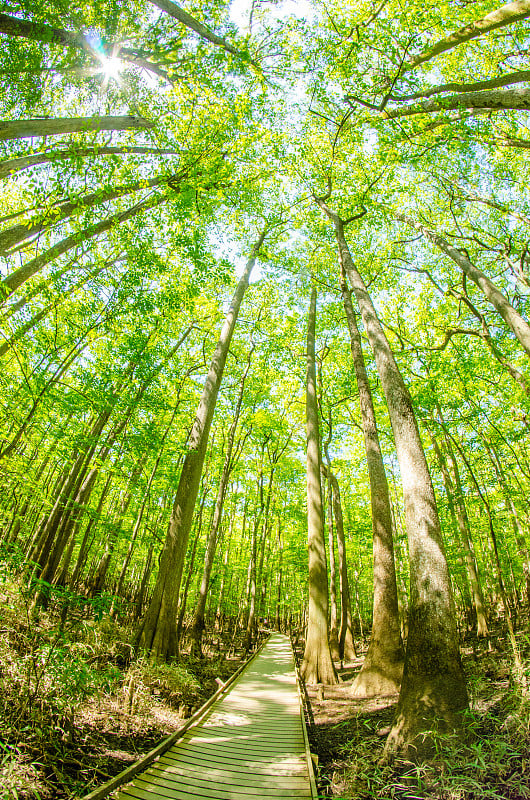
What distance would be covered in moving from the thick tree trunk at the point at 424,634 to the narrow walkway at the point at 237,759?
1.28 m

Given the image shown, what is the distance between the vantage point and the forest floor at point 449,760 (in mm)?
2797

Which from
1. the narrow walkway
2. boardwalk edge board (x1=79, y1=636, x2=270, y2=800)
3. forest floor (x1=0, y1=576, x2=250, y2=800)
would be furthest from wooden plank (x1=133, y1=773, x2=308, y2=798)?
forest floor (x1=0, y1=576, x2=250, y2=800)

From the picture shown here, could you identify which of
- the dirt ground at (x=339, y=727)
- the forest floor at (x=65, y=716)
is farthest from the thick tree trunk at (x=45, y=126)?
the dirt ground at (x=339, y=727)

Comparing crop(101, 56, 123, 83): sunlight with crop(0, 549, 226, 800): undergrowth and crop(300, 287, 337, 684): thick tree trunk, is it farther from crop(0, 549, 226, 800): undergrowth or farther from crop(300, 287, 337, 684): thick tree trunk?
crop(300, 287, 337, 684): thick tree trunk

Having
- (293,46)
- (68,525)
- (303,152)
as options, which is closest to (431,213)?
(303,152)

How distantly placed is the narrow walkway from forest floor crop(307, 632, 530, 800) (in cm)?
38

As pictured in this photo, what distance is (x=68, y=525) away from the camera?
10117 mm

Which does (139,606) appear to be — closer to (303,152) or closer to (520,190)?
(303,152)

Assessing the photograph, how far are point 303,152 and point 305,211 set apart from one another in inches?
93.2

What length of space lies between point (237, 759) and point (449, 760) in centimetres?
260

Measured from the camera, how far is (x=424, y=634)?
400 cm

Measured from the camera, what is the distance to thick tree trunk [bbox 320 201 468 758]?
362cm

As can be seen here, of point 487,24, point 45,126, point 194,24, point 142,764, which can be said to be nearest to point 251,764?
point 142,764

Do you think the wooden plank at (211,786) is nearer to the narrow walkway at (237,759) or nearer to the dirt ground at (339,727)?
the narrow walkway at (237,759)
